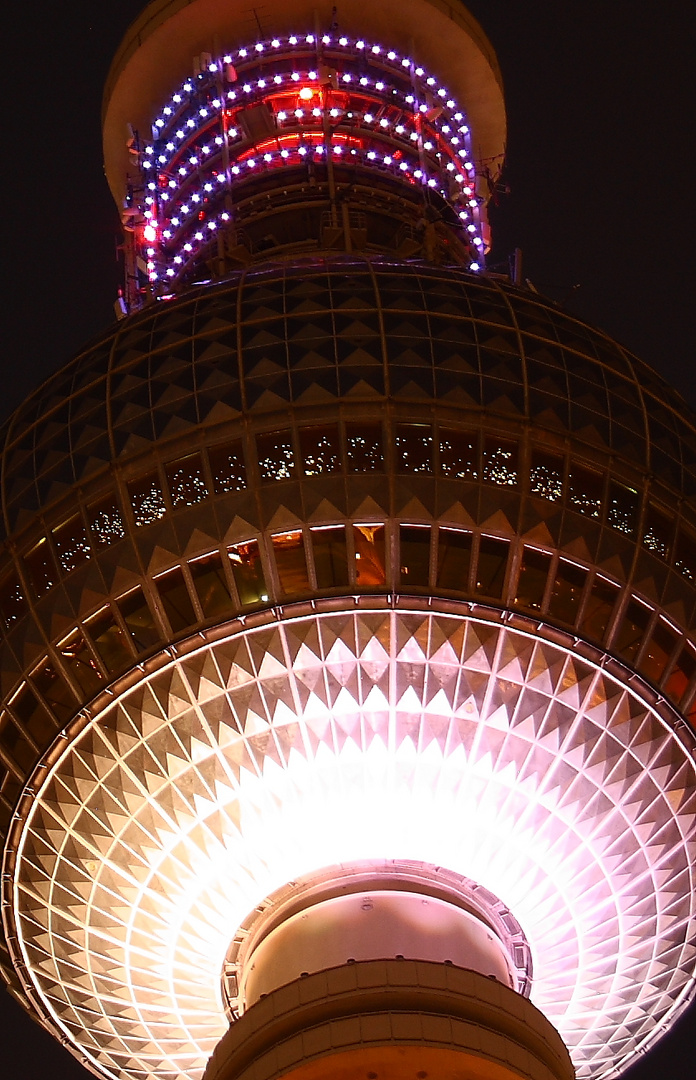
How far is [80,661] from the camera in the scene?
27359mm

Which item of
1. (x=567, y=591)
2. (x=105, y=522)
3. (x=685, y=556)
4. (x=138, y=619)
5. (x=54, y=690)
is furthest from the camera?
(x=685, y=556)

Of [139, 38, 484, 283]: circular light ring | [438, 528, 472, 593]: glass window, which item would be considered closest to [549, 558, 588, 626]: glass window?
[438, 528, 472, 593]: glass window

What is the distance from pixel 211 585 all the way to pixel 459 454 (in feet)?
14.1

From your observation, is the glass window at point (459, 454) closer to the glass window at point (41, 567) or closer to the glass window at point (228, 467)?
the glass window at point (228, 467)

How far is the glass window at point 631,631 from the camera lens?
2739cm

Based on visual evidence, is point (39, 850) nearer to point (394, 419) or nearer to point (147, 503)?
point (147, 503)

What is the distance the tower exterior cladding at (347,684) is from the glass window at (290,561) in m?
0.05

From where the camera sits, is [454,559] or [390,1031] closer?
[390,1031]

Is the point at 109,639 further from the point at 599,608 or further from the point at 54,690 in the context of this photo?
the point at 599,608

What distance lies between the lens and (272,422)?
27344mm

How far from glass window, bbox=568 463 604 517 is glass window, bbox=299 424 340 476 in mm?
3718

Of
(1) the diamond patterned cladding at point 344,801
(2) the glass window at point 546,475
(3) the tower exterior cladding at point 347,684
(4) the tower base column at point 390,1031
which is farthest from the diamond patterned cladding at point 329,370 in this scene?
(4) the tower base column at point 390,1031

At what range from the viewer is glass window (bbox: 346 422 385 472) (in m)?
27.1

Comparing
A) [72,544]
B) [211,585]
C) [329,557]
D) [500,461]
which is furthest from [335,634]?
[72,544]
